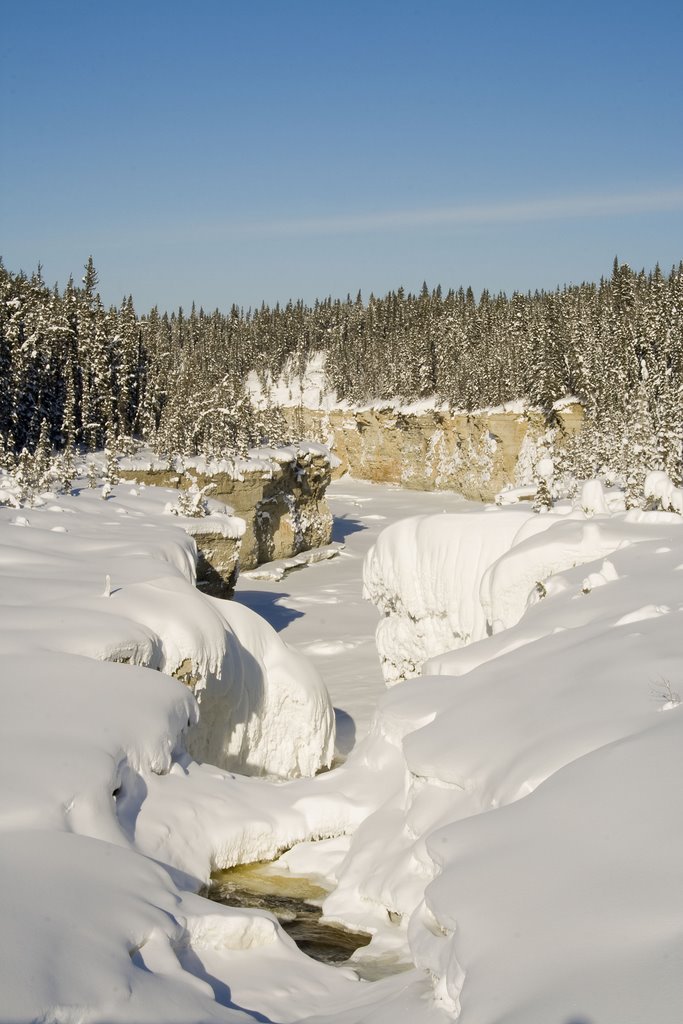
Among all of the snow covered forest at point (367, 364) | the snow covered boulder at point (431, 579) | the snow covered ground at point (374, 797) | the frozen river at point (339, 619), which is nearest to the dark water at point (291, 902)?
the snow covered ground at point (374, 797)

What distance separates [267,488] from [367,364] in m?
47.7

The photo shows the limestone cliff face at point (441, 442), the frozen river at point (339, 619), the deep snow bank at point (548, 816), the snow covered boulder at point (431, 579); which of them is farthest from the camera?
the limestone cliff face at point (441, 442)

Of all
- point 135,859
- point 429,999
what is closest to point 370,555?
point 135,859

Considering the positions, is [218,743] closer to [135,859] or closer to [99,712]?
[99,712]

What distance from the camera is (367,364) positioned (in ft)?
272

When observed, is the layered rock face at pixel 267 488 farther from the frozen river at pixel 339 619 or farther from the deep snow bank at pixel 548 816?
the deep snow bank at pixel 548 816

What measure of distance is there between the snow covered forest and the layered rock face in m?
1.67

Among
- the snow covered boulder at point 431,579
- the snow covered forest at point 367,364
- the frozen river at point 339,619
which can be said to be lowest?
the frozen river at point 339,619

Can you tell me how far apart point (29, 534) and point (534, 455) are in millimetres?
44965

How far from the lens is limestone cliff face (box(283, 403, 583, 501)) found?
58.6 meters

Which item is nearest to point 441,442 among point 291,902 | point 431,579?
point 431,579

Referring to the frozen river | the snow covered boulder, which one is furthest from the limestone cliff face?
the snow covered boulder

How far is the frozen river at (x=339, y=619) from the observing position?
19.5m

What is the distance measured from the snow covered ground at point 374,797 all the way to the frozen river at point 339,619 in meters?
→ 2.95
